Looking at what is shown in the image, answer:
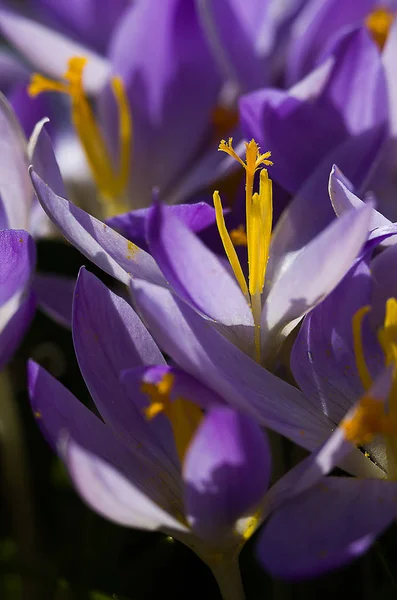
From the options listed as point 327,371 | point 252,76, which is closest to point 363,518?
point 327,371

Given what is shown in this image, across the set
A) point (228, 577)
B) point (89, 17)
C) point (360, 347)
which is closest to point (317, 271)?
point (360, 347)

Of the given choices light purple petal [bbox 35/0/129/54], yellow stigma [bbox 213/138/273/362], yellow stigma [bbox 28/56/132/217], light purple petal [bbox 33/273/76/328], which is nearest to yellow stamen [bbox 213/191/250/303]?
yellow stigma [bbox 213/138/273/362]

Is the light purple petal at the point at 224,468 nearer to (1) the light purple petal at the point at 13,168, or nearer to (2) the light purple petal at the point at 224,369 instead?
(2) the light purple petal at the point at 224,369

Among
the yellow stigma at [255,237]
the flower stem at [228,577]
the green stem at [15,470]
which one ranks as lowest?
the green stem at [15,470]

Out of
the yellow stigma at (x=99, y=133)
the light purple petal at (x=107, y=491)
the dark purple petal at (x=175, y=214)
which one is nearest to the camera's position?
the light purple petal at (x=107, y=491)

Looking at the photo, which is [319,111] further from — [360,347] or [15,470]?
[15,470]

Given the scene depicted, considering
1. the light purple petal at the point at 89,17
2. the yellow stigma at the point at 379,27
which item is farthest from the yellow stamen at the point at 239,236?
the light purple petal at the point at 89,17

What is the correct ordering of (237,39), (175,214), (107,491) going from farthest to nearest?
(237,39) → (175,214) → (107,491)

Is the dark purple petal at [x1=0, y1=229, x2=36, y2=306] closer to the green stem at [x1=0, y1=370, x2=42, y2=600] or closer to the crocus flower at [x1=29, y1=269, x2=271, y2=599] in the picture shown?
the crocus flower at [x1=29, y1=269, x2=271, y2=599]
